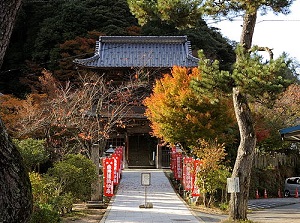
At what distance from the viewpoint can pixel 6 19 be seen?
380 centimetres

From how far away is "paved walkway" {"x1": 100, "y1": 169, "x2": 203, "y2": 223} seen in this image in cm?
1237

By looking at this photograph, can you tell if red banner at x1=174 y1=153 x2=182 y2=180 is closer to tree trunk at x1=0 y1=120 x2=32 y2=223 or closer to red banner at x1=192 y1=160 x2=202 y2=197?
red banner at x1=192 y1=160 x2=202 y2=197

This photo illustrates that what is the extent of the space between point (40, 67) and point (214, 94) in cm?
2744

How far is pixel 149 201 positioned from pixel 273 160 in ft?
40.3

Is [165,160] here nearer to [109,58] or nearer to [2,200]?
[109,58]

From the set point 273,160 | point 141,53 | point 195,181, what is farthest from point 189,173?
point 141,53

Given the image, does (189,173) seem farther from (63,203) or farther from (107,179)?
(63,203)

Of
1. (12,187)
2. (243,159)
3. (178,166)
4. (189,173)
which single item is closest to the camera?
(12,187)

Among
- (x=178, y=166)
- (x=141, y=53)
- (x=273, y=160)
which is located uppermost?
(x=141, y=53)

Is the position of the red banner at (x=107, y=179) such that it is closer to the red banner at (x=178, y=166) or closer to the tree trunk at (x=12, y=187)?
the red banner at (x=178, y=166)

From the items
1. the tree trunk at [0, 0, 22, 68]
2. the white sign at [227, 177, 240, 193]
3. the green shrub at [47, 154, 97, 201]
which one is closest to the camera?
the tree trunk at [0, 0, 22, 68]

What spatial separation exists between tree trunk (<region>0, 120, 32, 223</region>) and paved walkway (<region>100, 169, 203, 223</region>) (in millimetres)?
8404

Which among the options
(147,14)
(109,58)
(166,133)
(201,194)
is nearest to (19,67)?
(109,58)

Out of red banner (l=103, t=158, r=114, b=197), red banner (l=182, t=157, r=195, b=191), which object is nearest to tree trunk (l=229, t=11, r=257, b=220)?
red banner (l=182, t=157, r=195, b=191)
